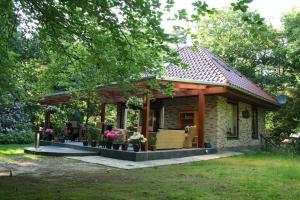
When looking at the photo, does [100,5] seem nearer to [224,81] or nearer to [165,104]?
[224,81]

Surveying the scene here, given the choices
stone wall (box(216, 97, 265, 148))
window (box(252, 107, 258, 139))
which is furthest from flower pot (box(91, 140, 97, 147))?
window (box(252, 107, 258, 139))

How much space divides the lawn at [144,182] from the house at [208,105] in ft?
12.0

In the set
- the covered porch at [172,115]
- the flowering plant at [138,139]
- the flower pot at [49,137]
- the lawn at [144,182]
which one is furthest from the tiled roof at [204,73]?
the flower pot at [49,137]

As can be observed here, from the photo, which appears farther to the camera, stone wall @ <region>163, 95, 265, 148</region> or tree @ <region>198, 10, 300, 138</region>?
tree @ <region>198, 10, 300, 138</region>

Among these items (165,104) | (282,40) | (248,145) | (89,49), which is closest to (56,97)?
(165,104)

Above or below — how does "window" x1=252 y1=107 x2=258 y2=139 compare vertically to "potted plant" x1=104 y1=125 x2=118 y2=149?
above

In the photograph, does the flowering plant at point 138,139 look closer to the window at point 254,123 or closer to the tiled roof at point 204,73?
the tiled roof at point 204,73

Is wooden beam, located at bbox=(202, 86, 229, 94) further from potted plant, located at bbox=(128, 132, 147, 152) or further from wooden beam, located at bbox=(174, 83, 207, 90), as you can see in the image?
potted plant, located at bbox=(128, 132, 147, 152)

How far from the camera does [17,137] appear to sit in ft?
57.0

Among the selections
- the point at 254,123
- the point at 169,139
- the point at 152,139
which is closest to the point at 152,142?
the point at 152,139

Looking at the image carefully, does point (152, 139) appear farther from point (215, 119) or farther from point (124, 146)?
point (215, 119)

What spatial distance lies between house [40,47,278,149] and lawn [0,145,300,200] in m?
3.65

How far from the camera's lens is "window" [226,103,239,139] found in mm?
14910

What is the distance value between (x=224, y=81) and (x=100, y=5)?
8.14 metres
